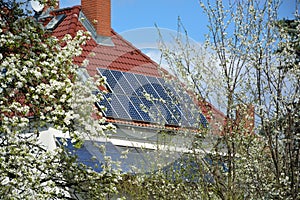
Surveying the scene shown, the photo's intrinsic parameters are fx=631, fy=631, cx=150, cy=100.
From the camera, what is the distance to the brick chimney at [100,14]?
18.3 metres

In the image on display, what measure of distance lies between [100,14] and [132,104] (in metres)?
4.15

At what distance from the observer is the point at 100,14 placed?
18422 millimetres

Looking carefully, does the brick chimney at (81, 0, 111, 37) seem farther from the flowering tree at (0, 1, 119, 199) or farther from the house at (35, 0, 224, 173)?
the flowering tree at (0, 1, 119, 199)

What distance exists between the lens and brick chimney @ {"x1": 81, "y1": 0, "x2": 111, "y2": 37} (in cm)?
1834

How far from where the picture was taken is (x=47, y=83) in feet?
21.1

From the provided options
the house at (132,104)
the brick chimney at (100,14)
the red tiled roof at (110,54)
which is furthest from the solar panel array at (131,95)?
the brick chimney at (100,14)

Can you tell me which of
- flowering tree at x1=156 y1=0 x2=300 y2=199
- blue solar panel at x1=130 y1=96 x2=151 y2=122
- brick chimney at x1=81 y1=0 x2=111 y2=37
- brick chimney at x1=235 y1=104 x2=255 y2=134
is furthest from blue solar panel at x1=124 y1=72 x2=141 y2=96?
brick chimney at x1=235 y1=104 x2=255 y2=134

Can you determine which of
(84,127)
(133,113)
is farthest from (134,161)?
(84,127)

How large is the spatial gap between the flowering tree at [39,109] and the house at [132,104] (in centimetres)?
84

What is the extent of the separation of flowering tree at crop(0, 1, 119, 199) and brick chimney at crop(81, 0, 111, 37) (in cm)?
1136

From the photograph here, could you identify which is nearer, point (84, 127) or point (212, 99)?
point (84, 127)

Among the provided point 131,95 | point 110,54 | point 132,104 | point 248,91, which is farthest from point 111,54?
point 248,91

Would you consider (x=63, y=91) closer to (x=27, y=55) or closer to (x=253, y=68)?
(x=27, y=55)

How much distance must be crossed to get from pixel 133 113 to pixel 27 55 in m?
8.70
